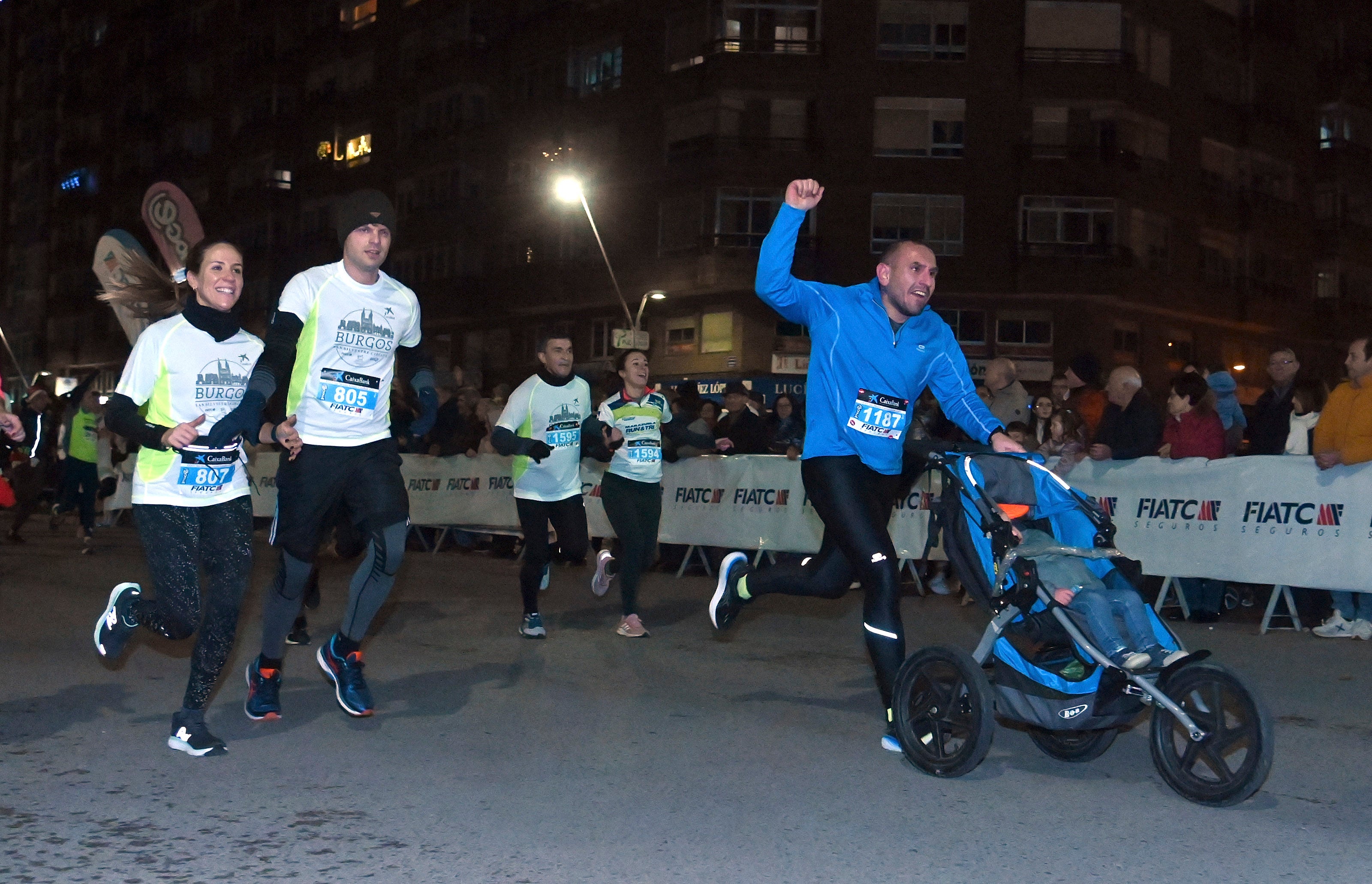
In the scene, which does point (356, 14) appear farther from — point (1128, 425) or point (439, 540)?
point (1128, 425)

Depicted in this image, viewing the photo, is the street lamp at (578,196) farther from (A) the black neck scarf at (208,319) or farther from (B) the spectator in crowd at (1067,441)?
(A) the black neck scarf at (208,319)

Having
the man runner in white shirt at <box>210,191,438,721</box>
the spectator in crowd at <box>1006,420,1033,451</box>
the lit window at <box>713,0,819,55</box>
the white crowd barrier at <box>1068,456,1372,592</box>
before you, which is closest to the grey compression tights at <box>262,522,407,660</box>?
the man runner in white shirt at <box>210,191,438,721</box>

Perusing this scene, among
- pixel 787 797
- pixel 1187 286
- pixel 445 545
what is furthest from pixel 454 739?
pixel 1187 286

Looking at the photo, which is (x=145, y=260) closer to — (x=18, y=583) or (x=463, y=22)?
(x=18, y=583)

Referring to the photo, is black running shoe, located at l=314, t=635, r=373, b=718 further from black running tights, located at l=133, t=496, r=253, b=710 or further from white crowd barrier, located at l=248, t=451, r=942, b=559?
white crowd barrier, located at l=248, t=451, r=942, b=559

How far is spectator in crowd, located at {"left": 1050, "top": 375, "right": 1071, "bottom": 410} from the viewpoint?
536 inches

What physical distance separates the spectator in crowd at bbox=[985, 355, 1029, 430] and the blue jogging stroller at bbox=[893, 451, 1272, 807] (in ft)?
25.5

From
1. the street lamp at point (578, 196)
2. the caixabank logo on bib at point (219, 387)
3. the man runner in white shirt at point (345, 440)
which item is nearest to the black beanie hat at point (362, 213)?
the man runner in white shirt at point (345, 440)

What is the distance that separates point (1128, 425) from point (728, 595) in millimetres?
5756

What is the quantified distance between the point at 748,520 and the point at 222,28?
58.7 m

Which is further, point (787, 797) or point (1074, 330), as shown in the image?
point (1074, 330)

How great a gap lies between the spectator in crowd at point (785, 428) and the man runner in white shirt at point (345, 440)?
28.0 ft

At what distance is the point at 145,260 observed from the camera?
6992 millimetres

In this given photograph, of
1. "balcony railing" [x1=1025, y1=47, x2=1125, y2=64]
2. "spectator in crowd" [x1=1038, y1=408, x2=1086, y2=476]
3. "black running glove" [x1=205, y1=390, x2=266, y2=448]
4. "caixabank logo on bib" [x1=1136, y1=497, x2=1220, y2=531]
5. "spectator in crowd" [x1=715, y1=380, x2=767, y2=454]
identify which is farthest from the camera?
"balcony railing" [x1=1025, y1=47, x2=1125, y2=64]
